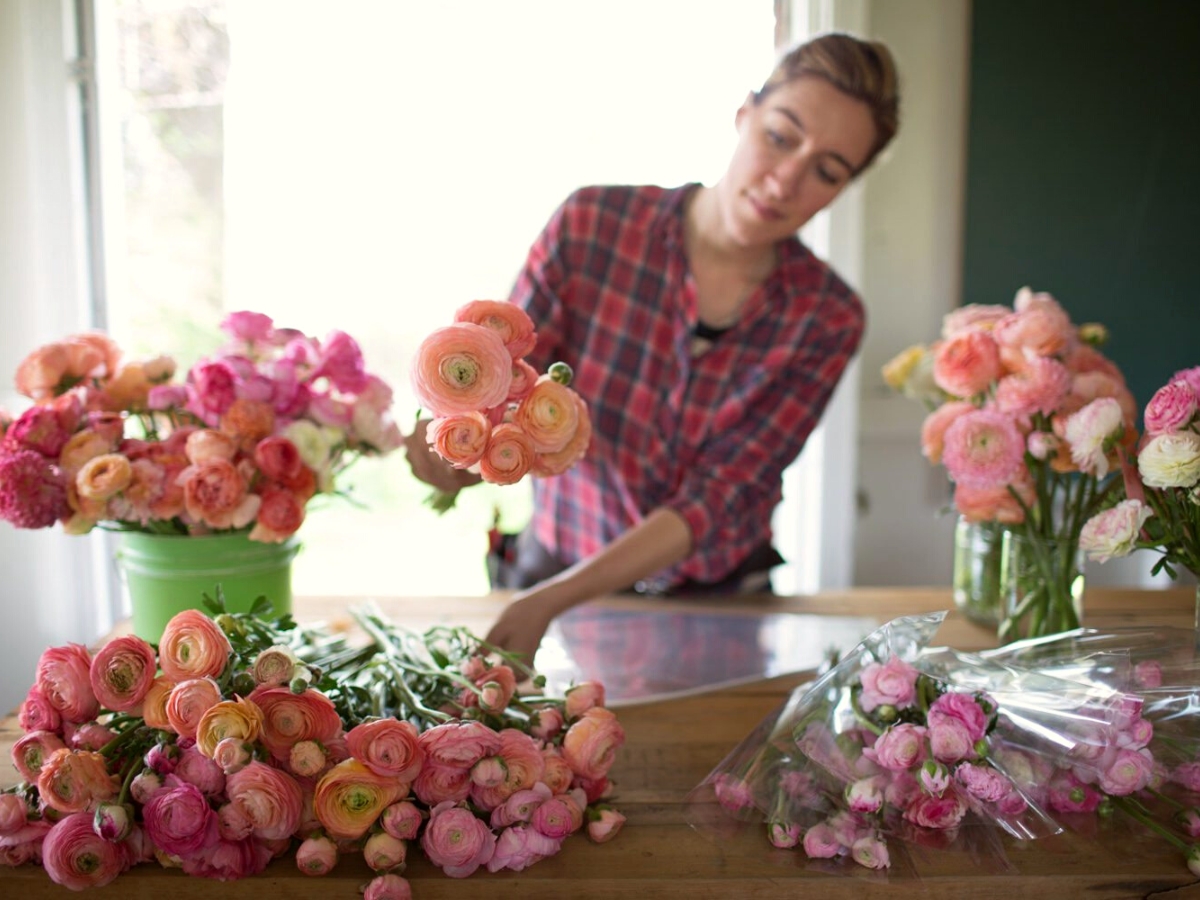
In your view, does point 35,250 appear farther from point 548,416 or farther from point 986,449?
point 986,449

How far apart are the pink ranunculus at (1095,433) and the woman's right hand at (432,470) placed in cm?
61

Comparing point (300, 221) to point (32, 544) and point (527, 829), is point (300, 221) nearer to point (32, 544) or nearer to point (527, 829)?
point (32, 544)

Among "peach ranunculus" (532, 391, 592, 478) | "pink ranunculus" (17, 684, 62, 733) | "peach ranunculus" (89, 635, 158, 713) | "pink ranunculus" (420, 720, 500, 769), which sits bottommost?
"pink ranunculus" (420, 720, 500, 769)

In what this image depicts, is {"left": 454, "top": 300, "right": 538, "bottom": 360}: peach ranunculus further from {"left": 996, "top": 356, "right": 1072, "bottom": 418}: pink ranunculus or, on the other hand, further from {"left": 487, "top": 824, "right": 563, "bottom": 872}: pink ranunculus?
{"left": 996, "top": 356, "right": 1072, "bottom": 418}: pink ranunculus

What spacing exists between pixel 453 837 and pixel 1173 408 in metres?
0.69

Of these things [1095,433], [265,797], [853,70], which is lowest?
[265,797]

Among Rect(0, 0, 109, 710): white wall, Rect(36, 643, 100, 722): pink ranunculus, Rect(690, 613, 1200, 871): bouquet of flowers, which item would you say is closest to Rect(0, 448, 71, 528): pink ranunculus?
Rect(36, 643, 100, 722): pink ranunculus

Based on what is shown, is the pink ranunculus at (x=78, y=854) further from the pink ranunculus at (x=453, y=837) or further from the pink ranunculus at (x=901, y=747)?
the pink ranunculus at (x=901, y=747)

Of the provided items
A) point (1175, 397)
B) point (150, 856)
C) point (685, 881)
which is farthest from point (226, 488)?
point (1175, 397)

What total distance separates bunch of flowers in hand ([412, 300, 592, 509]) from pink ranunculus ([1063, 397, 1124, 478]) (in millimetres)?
515

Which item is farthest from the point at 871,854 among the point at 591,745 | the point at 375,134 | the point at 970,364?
the point at 375,134

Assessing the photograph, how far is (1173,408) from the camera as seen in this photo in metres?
0.86

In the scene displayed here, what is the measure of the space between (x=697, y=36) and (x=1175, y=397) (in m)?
1.92

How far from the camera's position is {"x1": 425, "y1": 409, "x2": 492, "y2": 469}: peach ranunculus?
74cm
